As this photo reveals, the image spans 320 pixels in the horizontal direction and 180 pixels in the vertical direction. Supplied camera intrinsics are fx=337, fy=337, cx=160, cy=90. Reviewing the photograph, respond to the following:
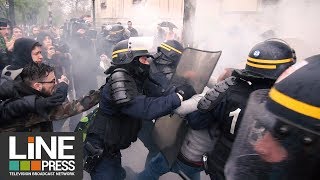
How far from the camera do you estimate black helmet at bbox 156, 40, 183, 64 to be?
3.99 meters

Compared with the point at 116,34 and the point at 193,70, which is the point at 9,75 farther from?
the point at 116,34

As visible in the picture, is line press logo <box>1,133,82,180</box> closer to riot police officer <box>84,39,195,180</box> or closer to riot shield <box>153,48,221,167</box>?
riot police officer <box>84,39,195,180</box>

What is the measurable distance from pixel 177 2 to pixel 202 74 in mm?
18117

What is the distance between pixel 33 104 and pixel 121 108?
67cm

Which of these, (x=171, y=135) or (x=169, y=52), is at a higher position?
(x=169, y=52)

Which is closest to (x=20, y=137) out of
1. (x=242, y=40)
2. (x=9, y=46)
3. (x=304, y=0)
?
(x=9, y=46)

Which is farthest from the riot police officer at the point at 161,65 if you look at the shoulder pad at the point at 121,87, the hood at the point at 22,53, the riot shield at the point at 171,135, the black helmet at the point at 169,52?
the hood at the point at 22,53

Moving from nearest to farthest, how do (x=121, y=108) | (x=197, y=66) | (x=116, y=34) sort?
(x=121, y=108), (x=197, y=66), (x=116, y=34)

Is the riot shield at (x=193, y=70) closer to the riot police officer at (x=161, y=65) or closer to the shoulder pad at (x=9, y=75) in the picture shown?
the riot police officer at (x=161, y=65)

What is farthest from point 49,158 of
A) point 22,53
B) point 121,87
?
point 121,87

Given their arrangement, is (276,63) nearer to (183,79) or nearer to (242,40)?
(183,79)

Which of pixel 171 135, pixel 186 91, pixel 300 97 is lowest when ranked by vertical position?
pixel 171 135

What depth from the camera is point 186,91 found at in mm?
2771

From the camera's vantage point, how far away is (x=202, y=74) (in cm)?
289
